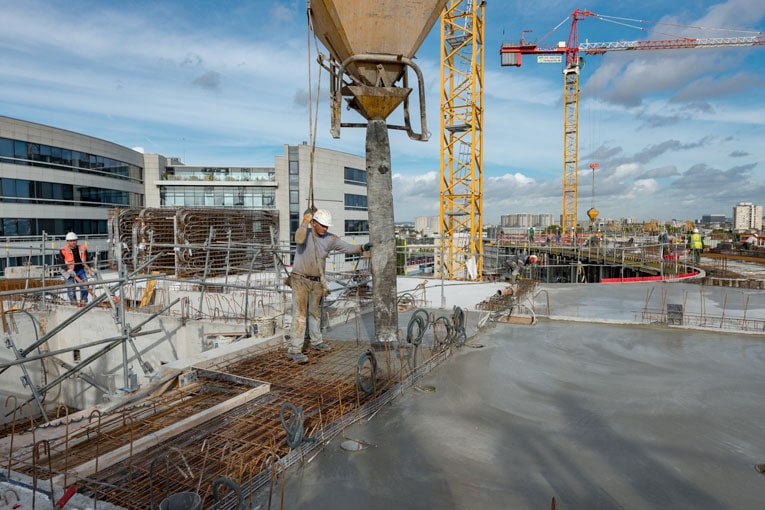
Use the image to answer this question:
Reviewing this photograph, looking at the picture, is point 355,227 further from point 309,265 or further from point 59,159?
point 309,265

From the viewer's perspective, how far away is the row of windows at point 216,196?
148 feet

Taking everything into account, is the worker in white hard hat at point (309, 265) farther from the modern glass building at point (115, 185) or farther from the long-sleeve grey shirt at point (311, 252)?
the modern glass building at point (115, 185)

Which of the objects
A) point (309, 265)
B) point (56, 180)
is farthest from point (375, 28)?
point (56, 180)

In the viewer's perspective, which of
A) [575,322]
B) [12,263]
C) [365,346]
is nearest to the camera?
[365,346]

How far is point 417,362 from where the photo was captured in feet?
19.7

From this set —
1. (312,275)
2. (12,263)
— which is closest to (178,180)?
(12,263)

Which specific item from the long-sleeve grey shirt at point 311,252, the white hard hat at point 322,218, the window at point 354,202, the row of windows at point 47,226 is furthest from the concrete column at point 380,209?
the window at point 354,202

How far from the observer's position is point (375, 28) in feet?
18.5

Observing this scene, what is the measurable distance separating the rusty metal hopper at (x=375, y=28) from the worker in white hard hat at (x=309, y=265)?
210cm

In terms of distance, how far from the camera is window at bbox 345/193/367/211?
1967 inches

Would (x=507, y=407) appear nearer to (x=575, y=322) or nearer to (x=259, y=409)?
(x=259, y=409)

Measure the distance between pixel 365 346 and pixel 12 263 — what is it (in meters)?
31.5

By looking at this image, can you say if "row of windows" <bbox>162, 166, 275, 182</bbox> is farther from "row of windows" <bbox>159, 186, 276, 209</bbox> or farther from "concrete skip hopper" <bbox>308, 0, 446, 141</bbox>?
"concrete skip hopper" <bbox>308, 0, 446, 141</bbox>

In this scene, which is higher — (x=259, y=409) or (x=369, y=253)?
(x=369, y=253)
